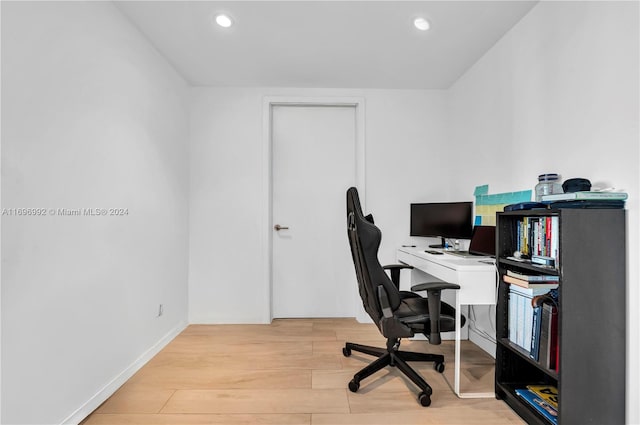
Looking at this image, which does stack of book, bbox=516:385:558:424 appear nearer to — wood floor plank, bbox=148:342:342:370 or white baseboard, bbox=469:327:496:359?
white baseboard, bbox=469:327:496:359

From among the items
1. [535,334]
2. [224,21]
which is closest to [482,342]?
[535,334]

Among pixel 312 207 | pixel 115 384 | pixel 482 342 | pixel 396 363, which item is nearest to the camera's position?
pixel 115 384

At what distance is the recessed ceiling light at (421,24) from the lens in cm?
245

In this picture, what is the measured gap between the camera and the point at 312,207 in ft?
12.5

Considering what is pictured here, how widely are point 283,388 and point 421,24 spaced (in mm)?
2665

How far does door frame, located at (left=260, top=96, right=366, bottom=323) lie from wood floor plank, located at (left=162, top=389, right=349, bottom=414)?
142cm

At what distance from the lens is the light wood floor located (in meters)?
1.93

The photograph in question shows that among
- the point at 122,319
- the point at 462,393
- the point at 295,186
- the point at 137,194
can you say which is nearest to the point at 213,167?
the point at 295,186

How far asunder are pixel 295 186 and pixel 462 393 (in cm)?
244

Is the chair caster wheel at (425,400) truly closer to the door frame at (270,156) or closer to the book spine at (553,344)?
the book spine at (553,344)

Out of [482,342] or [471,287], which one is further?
[482,342]

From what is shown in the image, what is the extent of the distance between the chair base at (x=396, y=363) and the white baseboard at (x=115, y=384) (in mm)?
1499

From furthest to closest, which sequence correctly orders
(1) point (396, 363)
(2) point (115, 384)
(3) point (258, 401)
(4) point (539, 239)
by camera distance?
(1) point (396, 363)
(2) point (115, 384)
(3) point (258, 401)
(4) point (539, 239)

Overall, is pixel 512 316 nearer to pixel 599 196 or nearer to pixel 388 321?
pixel 388 321
